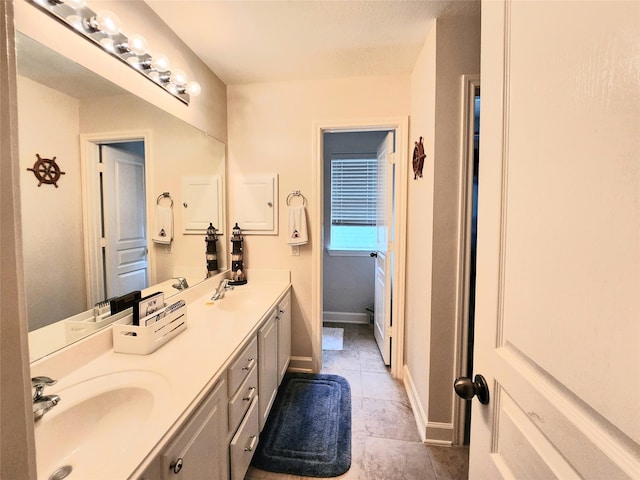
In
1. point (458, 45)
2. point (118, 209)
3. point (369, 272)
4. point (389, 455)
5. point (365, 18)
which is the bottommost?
point (389, 455)

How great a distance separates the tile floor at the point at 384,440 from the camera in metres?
1.44

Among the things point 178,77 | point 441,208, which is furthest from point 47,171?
point 441,208

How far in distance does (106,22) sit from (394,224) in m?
1.98

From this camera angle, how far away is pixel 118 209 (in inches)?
50.1

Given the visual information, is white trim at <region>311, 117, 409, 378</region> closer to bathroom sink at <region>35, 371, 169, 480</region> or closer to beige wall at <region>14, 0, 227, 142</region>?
beige wall at <region>14, 0, 227, 142</region>

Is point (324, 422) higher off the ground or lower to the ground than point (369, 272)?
lower

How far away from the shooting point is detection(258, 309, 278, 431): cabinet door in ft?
4.97

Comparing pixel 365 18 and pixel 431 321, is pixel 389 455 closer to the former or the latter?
pixel 431 321

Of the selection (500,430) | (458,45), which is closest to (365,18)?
(458,45)

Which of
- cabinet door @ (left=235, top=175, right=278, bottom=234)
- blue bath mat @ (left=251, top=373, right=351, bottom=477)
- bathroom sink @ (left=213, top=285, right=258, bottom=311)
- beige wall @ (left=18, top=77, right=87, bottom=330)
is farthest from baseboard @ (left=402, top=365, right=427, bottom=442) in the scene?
beige wall @ (left=18, top=77, right=87, bottom=330)

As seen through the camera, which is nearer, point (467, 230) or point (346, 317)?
point (467, 230)

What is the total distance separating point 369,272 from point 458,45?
7.96ft

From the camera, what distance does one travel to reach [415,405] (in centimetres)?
185

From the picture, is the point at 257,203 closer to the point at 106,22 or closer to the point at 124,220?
the point at 124,220
